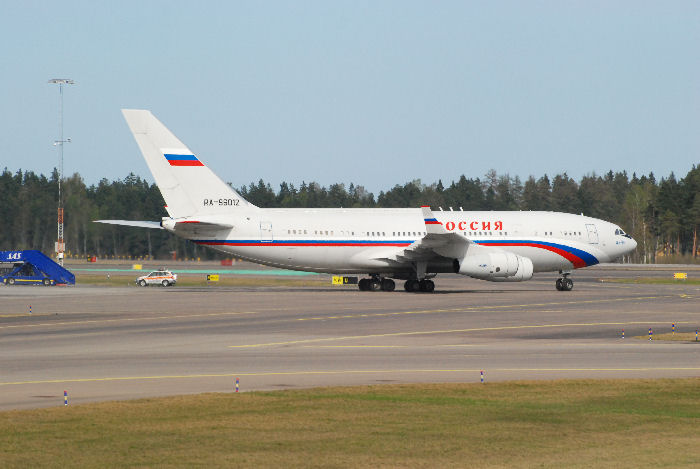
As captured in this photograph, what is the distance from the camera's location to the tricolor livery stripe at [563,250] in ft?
198

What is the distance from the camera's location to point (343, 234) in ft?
192

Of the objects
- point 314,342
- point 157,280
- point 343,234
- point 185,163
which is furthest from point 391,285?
point 314,342

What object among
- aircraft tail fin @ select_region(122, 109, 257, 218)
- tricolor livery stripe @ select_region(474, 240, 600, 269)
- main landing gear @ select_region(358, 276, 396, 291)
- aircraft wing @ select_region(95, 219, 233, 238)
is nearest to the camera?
aircraft wing @ select_region(95, 219, 233, 238)

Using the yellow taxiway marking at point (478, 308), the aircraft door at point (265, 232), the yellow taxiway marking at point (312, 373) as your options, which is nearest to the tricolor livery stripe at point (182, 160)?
the aircraft door at point (265, 232)

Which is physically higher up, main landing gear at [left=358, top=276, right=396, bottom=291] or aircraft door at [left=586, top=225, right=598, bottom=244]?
aircraft door at [left=586, top=225, right=598, bottom=244]

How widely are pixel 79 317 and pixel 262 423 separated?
81.9 ft

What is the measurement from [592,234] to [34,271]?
1507 inches

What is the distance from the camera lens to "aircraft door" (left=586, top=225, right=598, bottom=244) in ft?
204

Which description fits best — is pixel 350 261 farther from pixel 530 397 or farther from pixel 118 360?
pixel 530 397

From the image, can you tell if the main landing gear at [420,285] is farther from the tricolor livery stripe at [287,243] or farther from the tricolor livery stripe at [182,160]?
the tricolor livery stripe at [182,160]

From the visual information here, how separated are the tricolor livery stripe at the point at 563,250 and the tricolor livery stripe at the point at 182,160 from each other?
1680 cm

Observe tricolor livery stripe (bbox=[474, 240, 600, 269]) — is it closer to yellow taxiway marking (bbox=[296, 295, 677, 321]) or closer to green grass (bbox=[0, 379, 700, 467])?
yellow taxiway marking (bbox=[296, 295, 677, 321])

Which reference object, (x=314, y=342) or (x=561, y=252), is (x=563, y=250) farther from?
(x=314, y=342)

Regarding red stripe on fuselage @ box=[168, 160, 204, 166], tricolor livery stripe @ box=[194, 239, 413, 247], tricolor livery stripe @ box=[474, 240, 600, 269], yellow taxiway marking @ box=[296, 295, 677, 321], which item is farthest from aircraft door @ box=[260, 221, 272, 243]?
yellow taxiway marking @ box=[296, 295, 677, 321]
